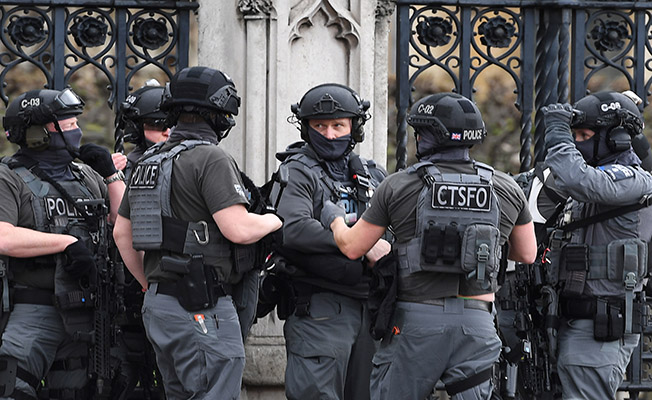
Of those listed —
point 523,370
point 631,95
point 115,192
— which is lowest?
point 523,370

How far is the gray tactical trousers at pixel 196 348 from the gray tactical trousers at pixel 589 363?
181 cm

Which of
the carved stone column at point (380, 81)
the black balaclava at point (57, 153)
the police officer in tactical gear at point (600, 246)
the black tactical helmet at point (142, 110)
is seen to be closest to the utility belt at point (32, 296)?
the black balaclava at point (57, 153)

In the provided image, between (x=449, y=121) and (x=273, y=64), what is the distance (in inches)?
81.8

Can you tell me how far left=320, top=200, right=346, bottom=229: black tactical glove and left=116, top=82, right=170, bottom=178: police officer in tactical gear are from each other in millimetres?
1410

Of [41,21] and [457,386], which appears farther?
[41,21]

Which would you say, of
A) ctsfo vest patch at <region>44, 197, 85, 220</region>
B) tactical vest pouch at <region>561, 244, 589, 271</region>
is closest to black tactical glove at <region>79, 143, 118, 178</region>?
ctsfo vest patch at <region>44, 197, 85, 220</region>

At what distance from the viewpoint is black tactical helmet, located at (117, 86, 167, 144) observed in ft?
22.6

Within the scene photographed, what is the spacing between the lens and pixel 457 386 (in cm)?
537

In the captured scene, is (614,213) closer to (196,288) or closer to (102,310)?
(196,288)

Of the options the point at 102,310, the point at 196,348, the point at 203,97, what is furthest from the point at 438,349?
the point at 102,310

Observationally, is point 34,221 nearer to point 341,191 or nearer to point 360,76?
point 341,191

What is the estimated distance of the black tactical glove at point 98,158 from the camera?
6309mm

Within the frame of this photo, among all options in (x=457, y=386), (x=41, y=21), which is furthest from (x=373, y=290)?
(x=41, y=21)

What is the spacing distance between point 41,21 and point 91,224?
1746mm
